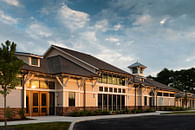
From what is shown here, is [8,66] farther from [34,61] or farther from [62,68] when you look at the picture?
[62,68]

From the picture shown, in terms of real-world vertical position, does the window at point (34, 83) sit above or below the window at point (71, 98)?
above

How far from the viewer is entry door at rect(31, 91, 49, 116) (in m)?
21.4

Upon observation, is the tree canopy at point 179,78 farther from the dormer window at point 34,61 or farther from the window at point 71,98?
the dormer window at point 34,61

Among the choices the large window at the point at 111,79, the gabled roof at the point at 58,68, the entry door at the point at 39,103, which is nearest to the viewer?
the entry door at the point at 39,103

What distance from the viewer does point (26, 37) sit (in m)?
27.9

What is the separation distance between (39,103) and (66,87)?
3210 mm

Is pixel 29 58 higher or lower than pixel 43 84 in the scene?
higher

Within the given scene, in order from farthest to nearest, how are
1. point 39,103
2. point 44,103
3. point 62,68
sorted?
point 62,68 < point 44,103 < point 39,103

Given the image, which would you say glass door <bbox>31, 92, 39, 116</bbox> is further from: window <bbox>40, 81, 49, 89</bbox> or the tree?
the tree

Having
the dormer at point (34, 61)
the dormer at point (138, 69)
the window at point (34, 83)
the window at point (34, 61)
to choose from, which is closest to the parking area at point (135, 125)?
the window at point (34, 83)

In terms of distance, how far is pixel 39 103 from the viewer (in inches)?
868

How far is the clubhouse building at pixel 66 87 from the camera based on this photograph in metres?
20.8

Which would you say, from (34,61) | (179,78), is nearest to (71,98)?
(34,61)

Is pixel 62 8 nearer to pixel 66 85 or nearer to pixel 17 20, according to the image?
pixel 17 20
